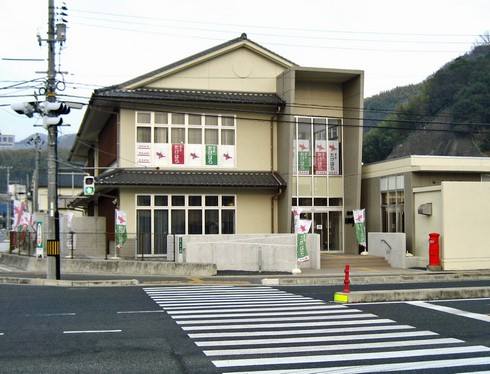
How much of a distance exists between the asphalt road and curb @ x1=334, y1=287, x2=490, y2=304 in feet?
2.02

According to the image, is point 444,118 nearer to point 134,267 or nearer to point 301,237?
point 301,237

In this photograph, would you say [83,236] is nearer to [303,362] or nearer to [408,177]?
[408,177]

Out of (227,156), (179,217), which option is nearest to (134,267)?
(179,217)

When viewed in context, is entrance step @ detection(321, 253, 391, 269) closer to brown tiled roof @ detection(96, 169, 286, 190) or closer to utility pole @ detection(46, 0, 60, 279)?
brown tiled roof @ detection(96, 169, 286, 190)

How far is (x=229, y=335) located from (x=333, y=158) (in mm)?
23700

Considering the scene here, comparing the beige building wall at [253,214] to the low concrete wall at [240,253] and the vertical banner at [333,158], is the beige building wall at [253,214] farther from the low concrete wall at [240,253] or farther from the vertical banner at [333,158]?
the low concrete wall at [240,253]

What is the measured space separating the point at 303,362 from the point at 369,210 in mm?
25460

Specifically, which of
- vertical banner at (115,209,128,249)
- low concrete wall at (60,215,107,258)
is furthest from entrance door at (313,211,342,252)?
low concrete wall at (60,215,107,258)

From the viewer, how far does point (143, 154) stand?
3028 cm

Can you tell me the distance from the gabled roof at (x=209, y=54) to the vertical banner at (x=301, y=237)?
10583mm

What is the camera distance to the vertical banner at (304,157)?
108 feet

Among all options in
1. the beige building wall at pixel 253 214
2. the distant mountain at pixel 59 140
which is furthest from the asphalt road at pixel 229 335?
the distant mountain at pixel 59 140

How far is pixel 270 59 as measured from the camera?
32.3 metres

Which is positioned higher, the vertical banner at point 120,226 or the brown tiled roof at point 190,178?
the brown tiled roof at point 190,178
